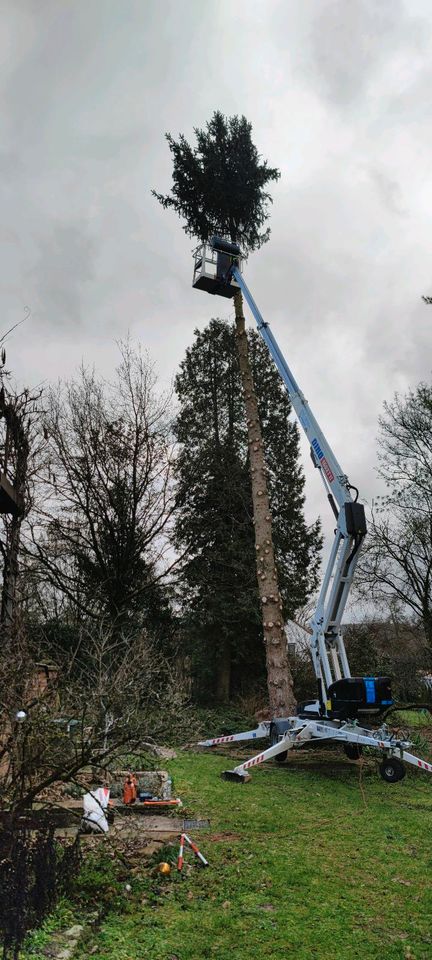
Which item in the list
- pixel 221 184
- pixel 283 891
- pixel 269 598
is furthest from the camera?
pixel 221 184

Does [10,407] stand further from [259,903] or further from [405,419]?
[405,419]

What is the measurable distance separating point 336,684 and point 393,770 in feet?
4.20

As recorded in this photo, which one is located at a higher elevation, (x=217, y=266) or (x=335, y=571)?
(x=217, y=266)

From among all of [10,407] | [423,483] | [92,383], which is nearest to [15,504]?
[10,407]

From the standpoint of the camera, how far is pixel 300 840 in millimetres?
5609

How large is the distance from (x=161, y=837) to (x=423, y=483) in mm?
16719

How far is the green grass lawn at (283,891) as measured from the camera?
3.38 m

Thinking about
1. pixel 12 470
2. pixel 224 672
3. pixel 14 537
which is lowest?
pixel 224 672

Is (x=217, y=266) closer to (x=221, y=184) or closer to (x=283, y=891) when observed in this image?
(x=221, y=184)

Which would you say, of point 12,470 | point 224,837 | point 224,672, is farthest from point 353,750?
point 224,672

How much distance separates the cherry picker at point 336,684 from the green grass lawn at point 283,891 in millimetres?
915

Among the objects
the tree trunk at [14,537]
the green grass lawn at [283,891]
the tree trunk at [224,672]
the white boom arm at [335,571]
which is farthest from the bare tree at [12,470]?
the tree trunk at [224,672]

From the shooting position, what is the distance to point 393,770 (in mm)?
7801

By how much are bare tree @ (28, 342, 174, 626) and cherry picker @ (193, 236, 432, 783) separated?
26.6ft
